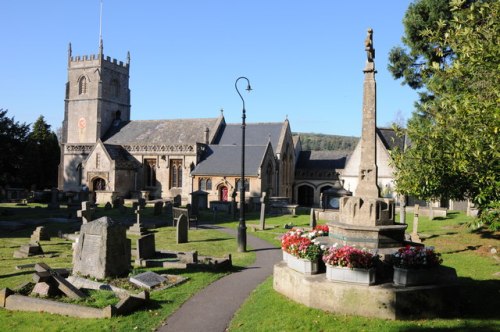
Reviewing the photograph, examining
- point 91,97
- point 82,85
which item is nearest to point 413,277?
point 91,97

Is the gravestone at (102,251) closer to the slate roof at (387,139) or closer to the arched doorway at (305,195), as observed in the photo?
the slate roof at (387,139)

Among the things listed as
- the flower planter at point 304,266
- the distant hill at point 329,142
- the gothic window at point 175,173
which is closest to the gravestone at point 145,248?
the flower planter at point 304,266

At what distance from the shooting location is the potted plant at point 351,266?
30.0 feet

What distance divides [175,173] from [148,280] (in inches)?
1532

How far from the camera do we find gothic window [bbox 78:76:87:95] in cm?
5625

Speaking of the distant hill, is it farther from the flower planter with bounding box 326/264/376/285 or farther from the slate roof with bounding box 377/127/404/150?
the flower planter with bounding box 326/264/376/285

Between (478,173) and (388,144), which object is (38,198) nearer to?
(388,144)

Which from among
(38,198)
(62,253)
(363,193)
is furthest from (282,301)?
(38,198)

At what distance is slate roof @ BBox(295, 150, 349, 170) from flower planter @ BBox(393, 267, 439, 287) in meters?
45.1

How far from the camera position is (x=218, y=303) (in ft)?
34.3

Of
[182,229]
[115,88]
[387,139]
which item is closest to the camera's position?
[182,229]

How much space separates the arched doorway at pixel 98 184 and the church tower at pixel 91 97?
7.91m

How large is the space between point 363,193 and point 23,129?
36.5 m

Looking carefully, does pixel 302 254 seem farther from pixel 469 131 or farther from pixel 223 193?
pixel 223 193
